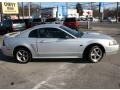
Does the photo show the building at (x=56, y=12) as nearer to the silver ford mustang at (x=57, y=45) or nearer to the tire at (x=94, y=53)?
the silver ford mustang at (x=57, y=45)

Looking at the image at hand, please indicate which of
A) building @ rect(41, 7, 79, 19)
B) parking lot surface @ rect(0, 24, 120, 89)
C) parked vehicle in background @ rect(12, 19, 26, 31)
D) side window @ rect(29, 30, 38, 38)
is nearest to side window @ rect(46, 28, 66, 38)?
side window @ rect(29, 30, 38, 38)

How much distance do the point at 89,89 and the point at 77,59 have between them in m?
4.43

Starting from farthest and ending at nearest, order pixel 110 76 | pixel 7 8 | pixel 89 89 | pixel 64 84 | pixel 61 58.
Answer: pixel 7 8
pixel 61 58
pixel 110 76
pixel 64 84
pixel 89 89

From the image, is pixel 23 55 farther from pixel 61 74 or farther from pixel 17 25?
pixel 17 25

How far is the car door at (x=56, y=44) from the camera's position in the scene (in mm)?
11047

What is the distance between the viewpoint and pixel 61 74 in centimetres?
922

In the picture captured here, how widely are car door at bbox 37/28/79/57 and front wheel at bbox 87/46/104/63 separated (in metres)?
0.48

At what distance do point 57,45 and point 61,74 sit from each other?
2.09 m

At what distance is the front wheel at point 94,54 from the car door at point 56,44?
18.9 inches

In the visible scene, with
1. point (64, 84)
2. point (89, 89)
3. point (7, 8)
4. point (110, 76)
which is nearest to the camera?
point (89, 89)

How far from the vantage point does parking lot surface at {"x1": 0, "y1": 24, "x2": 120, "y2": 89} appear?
795cm

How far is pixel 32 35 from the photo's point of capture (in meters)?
11.5

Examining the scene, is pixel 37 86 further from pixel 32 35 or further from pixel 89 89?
pixel 32 35

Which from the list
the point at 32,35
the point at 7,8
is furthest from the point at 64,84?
the point at 7,8
